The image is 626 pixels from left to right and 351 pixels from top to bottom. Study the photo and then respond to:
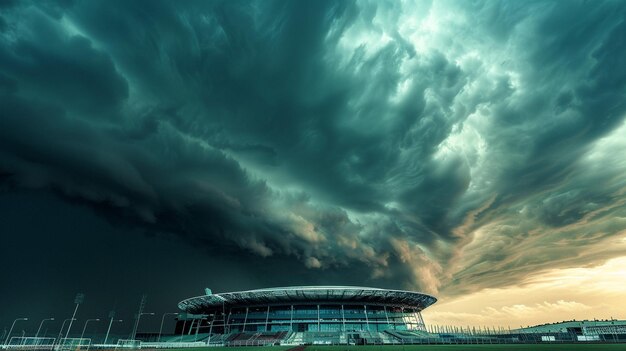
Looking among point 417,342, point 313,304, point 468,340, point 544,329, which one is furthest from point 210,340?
point 544,329

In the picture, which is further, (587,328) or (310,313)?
(310,313)

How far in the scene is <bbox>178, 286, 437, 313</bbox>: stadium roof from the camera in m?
101

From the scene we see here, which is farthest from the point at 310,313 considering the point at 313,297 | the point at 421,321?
the point at 421,321

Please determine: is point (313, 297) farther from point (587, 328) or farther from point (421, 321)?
point (587, 328)

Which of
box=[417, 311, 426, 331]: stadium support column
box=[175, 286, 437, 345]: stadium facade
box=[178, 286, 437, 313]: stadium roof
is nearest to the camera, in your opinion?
box=[175, 286, 437, 345]: stadium facade

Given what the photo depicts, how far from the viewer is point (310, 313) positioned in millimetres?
109625

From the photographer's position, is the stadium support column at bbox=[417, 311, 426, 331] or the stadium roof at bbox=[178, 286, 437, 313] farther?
the stadium support column at bbox=[417, 311, 426, 331]

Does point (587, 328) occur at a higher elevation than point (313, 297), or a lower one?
lower

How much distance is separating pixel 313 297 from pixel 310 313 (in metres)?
7.43

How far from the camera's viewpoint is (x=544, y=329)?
128250 millimetres

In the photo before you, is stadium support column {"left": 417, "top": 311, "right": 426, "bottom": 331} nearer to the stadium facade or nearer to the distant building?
the stadium facade

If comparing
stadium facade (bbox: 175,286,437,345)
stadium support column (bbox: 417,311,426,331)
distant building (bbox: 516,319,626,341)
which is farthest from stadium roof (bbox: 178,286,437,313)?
distant building (bbox: 516,319,626,341)

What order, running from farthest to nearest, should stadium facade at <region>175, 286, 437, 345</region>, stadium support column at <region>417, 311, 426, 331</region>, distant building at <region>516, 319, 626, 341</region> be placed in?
stadium support column at <region>417, 311, 426, 331</region> < stadium facade at <region>175, 286, 437, 345</region> < distant building at <region>516, 319, 626, 341</region>

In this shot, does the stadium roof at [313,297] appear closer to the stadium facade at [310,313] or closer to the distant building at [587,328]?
the stadium facade at [310,313]
